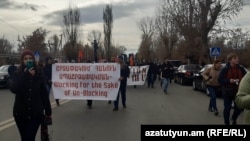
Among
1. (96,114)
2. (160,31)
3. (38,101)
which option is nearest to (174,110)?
(96,114)

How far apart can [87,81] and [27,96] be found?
8.29 meters

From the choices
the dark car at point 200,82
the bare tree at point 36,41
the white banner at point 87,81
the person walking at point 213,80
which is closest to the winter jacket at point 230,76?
the person walking at point 213,80

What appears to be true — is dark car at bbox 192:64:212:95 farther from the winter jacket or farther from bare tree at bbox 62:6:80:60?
bare tree at bbox 62:6:80:60

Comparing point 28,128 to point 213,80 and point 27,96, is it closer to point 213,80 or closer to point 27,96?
point 27,96

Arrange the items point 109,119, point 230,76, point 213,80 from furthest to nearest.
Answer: point 213,80, point 109,119, point 230,76

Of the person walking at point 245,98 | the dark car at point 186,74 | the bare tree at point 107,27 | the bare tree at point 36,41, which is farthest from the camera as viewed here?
the bare tree at point 107,27

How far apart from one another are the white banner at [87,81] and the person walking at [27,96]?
8.00 m

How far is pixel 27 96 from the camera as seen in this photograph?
16.9 feet

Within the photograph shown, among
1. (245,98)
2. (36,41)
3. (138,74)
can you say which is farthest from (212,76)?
(36,41)

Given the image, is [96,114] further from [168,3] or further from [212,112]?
[168,3]

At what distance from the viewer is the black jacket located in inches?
201

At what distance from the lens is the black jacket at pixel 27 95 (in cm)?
509

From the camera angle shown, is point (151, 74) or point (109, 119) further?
point (151, 74)

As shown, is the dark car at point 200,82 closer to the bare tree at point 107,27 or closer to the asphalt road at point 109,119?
the asphalt road at point 109,119
